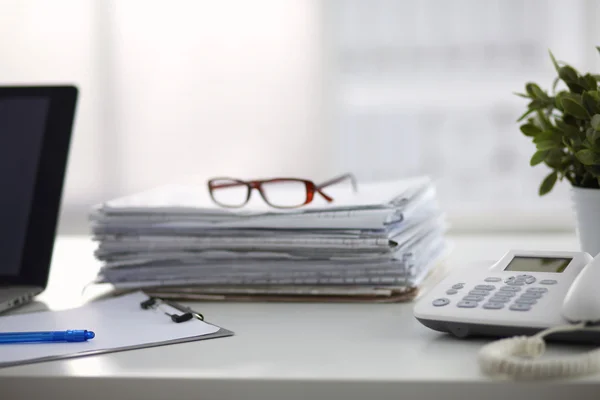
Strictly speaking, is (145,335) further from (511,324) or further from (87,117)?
(87,117)

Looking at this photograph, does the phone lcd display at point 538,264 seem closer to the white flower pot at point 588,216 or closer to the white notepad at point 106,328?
the white flower pot at point 588,216

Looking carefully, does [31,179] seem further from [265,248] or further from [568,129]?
[568,129]

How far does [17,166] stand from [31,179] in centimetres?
2

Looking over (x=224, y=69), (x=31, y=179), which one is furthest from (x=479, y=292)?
(x=224, y=69)

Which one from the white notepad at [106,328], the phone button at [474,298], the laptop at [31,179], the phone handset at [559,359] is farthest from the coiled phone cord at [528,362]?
the laptop at [31,179]

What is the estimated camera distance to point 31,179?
3.26ft

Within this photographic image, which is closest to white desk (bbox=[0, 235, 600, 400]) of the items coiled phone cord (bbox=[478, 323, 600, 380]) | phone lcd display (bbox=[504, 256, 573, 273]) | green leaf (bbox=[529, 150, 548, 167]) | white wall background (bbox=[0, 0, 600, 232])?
coiled phone cord (bbox=[478, 323, 600, 380])

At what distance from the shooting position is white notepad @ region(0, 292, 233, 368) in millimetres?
733

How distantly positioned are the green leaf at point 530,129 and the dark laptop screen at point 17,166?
564 millimetres

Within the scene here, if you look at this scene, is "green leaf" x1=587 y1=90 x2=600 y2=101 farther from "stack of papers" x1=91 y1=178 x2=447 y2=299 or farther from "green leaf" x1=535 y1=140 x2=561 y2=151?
"stack of papers" x1=91 y1=178 x2=447 y2=299

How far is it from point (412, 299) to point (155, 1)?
72.7 inches

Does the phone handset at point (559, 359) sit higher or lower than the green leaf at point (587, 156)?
lower

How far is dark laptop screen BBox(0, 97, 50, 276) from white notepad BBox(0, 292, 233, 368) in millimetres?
122

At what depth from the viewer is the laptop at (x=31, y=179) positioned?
983mm
